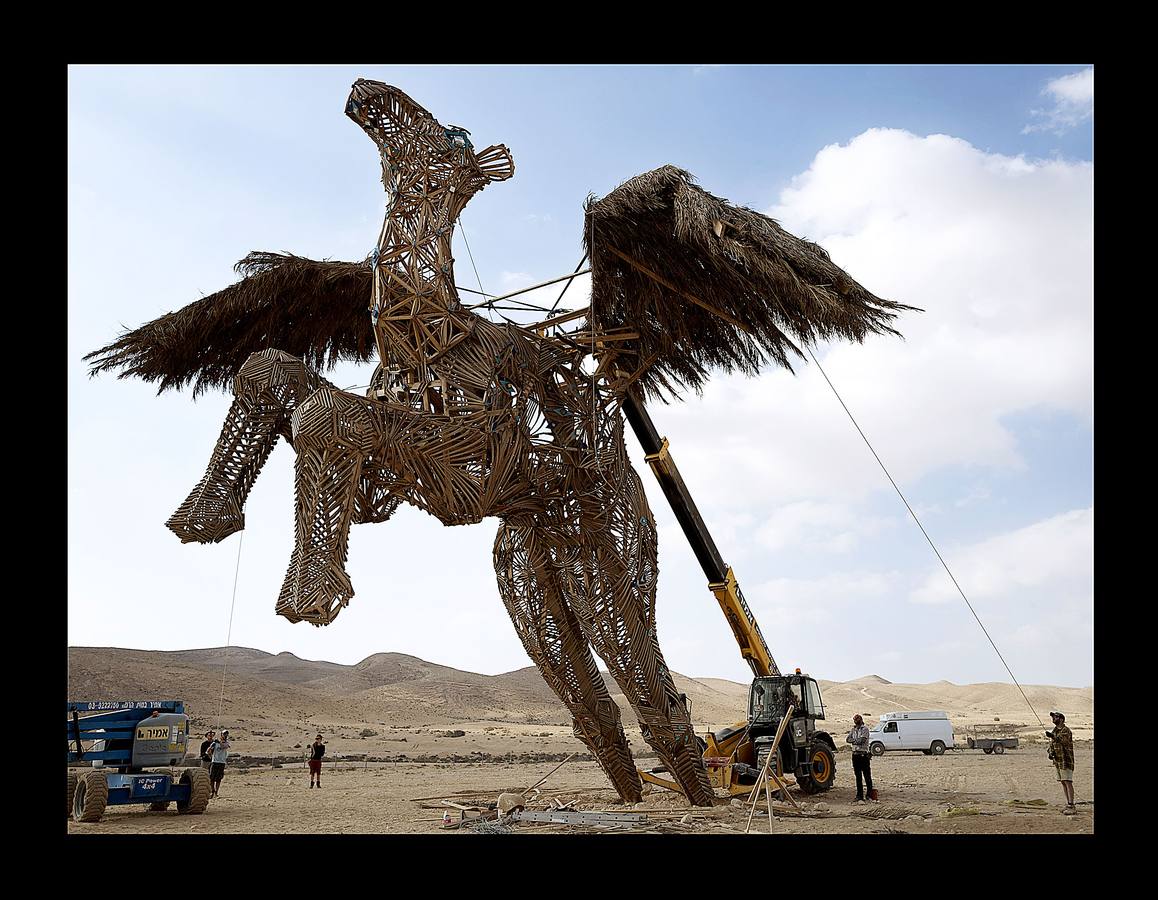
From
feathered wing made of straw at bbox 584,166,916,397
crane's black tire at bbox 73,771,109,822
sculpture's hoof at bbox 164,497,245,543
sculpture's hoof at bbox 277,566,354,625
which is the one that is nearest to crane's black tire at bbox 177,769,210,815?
crane's black tire at bbox 73,771,109,822

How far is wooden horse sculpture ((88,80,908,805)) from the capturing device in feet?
28.4

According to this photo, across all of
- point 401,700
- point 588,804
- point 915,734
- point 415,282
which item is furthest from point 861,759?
point 401,700

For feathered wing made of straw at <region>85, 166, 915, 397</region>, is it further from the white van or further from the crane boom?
the white van

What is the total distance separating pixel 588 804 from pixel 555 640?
6.84ft

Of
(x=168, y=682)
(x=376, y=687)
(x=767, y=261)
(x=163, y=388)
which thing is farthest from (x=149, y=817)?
(x=376, y=687)

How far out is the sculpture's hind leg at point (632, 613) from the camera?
1090 cm

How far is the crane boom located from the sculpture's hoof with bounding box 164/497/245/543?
16.0 feet

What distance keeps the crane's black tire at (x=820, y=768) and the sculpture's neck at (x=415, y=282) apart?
→ 8.79m

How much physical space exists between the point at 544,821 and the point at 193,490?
15.5 feet

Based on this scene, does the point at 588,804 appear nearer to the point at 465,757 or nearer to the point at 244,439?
the point at 244,439

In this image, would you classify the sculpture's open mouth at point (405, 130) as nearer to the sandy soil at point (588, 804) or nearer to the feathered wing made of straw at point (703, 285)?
the feathered wing made of straw at point (703, 285)

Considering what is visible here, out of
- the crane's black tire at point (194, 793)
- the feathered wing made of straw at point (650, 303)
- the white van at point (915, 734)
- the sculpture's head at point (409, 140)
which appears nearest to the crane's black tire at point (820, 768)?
the feathered wing made of straw at point (650, 303)

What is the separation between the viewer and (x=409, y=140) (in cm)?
927
